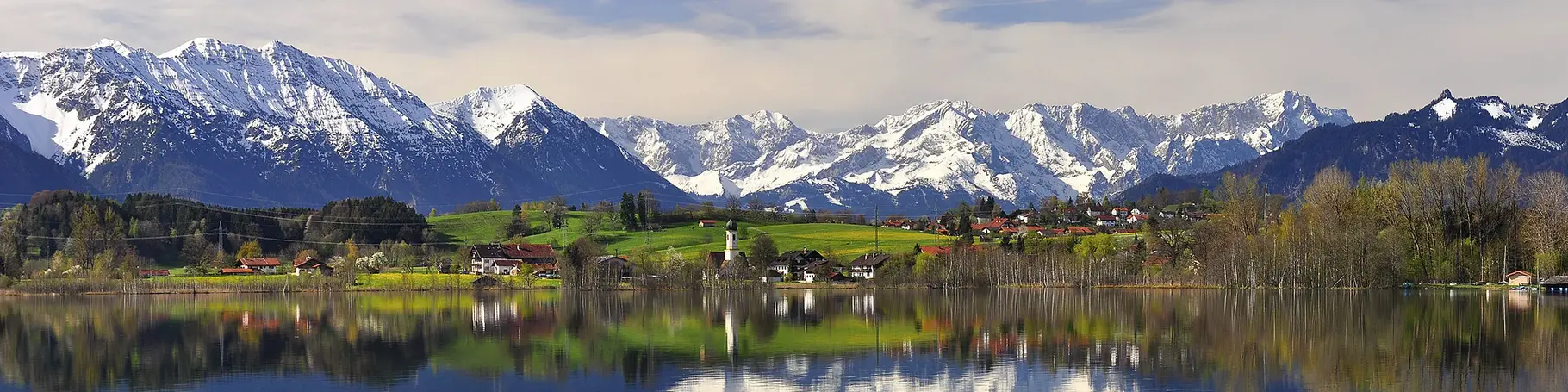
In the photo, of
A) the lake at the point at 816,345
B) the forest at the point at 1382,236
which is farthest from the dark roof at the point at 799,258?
the lake at the point at 816,345

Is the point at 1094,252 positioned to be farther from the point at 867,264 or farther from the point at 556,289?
the point at 556,289

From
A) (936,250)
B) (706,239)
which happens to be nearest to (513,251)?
(706,239)

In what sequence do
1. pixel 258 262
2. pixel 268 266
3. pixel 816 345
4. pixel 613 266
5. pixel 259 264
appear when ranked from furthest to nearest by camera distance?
pixel 258 262 → pixel 268 266 → pixel 259 264 → pixel 613 266 → pixel 816 345

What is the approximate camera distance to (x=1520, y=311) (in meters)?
79.8

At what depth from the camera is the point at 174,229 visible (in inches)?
6796

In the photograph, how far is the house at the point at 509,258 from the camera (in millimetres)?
149875

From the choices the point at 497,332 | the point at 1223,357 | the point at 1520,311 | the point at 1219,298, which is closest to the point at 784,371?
the point at 1223,357

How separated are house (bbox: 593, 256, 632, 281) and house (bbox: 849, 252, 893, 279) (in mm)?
23363

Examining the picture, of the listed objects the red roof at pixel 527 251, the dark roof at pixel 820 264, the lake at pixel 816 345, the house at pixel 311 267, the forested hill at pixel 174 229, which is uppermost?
the forested hill at pixel 174 229

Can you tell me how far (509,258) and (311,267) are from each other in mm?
19515

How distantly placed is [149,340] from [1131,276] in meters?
85.7

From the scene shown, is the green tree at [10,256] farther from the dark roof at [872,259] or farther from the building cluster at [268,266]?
the dark roof at [872,259]

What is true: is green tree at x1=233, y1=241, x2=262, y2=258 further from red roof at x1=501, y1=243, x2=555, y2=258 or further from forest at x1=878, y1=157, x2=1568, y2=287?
forest at x1=878, y1=157, x2=1568, y2=287

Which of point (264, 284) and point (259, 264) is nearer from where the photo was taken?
point (264, 284)
